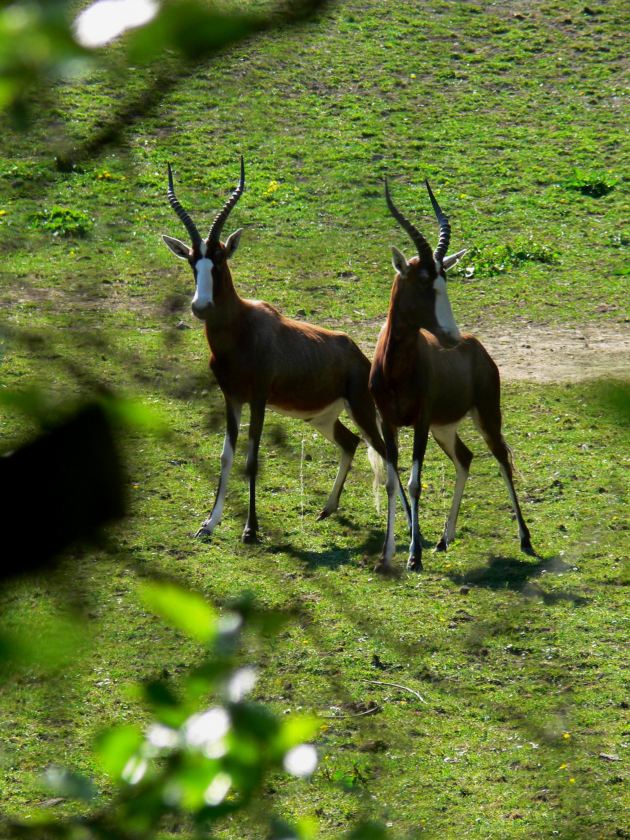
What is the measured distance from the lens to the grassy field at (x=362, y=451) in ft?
17.2

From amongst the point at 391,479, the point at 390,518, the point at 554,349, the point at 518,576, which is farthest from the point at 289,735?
the point at 554,349

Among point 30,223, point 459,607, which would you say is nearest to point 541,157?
point 30,223

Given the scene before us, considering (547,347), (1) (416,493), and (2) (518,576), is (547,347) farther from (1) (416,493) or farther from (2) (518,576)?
(2) (518,576)

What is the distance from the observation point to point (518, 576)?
7973 mm

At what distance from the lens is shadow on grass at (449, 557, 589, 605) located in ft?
25.0

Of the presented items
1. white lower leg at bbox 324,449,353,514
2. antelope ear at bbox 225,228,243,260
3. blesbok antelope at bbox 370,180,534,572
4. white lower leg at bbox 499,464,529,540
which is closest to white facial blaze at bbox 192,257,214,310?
antelope ear at bbox 225,228,243,260

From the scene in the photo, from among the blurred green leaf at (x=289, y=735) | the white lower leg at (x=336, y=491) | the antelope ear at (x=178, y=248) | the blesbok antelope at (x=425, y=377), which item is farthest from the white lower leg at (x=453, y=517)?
the blurred green leaf at (x=289, y=735)

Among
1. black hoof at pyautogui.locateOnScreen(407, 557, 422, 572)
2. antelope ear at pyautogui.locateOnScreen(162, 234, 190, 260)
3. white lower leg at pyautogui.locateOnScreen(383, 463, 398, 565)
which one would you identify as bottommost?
black hoof at pyautogui.locateOnScreen(407, 557, 422, 572)

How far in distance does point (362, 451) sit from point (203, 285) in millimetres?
2662

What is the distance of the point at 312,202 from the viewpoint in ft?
53.5

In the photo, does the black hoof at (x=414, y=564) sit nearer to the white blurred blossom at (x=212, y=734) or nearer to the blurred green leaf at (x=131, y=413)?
the blurred green leaf at (x=131, y=413)

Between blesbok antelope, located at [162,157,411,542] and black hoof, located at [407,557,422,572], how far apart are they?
52cm

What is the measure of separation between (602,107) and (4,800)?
1571 centimetres

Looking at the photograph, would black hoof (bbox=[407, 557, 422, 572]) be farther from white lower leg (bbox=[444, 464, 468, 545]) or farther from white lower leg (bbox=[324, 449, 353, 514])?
white lower leg (bbox=[324, 449, 353, 514])
